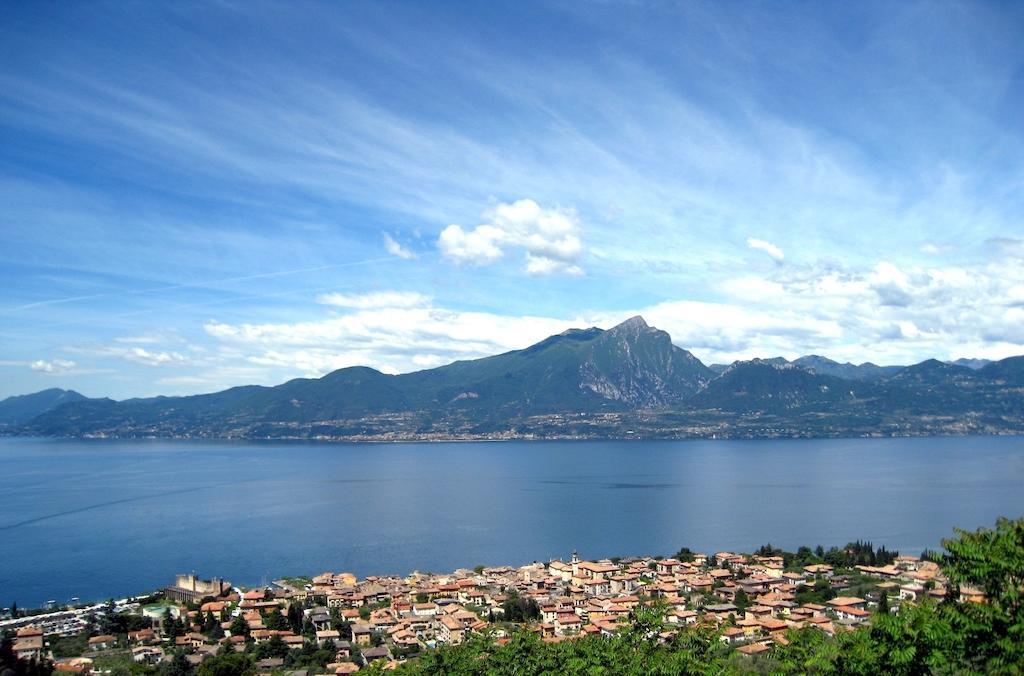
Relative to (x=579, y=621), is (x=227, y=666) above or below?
above

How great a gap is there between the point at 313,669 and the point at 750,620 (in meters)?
16.8

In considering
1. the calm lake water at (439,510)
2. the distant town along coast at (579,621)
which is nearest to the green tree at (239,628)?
the distant town along coast at (579,621)

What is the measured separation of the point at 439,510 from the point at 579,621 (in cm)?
4863

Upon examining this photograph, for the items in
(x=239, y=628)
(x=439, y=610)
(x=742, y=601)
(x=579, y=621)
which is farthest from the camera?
(x=439, y=610)

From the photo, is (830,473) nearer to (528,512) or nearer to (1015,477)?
(1015,477)

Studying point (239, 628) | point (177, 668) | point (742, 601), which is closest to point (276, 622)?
point (239, 628)

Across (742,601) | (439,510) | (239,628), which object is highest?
(239,628)

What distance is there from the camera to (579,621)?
32.9 meters

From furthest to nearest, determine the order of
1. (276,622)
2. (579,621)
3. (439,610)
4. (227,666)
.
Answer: (439,610) → (276,622) → (579,621) → (227,666)

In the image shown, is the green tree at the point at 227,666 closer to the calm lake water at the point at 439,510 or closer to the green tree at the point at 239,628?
the green tree at the point at 239,628

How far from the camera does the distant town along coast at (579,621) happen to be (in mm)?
8359

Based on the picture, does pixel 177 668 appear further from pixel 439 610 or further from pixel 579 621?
pixel 579 621

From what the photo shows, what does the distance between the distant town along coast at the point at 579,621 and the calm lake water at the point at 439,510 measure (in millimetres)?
11817

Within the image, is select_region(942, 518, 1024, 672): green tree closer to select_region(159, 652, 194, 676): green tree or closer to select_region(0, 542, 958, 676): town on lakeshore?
select_region(0, 542, 958, 676): town on lakeshore
